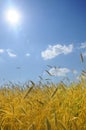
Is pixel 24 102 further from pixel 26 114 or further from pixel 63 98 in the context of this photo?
pixel 26 114

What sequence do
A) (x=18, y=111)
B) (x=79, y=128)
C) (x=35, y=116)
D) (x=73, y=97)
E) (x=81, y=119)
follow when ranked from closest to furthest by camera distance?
(x=79, y=128), (x=81, y=119), (x=35, y=116), (x=18, y=111), (x=73, y=97)

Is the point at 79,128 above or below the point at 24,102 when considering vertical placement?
below

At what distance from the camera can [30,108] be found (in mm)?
3572

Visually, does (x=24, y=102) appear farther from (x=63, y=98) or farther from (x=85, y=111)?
(x=85, y=111)

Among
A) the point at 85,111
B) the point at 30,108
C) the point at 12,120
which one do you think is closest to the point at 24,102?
the point at 30,108

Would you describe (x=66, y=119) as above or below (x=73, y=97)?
below

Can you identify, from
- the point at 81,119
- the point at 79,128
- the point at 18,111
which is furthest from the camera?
the point at 18,111

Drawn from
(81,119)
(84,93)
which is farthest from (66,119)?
(84,93)

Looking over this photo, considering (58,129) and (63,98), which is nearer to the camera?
(58,129)

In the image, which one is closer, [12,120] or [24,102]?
[12,120]

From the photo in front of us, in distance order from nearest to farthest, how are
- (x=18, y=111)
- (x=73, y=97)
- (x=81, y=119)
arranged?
1. (x=81, y=119)
2. (x=18, y=111)
3. (x=73, y=97)

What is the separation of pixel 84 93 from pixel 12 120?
0.94 metres

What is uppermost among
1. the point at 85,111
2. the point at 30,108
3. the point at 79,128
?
the point at 30,108

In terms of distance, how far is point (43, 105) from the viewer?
3.35 metres
